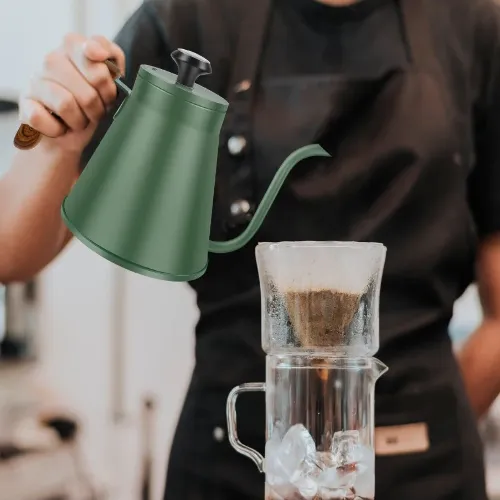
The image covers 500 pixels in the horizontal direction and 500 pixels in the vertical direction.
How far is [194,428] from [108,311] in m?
0.19

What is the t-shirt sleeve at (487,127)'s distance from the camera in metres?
0.74

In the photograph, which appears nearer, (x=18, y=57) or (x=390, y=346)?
(x=390, y=346)

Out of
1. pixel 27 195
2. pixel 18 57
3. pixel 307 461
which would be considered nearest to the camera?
pixel 307 461

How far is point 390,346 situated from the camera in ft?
2.32

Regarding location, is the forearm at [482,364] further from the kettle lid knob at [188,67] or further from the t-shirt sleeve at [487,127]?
the kettle lid knob at [188,67]

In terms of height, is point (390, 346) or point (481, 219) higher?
point (481, 219)

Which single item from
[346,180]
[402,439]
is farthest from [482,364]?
[346,180]

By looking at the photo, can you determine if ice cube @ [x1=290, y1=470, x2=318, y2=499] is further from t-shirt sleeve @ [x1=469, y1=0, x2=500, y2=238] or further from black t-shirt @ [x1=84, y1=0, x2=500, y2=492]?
t-shirt sleeve @ [x1=469, y1=0, x2=500, y2=238]

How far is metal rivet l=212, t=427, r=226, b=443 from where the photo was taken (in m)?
0.72

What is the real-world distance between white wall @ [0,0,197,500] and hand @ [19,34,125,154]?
0.21 m

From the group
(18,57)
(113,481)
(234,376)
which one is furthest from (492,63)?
(113,481)

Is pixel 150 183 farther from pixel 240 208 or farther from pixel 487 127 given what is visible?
pixel 487 127

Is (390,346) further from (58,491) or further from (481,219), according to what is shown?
(58,491)

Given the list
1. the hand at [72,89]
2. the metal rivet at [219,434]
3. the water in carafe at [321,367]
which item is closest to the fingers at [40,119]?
the hand at [72,89]
